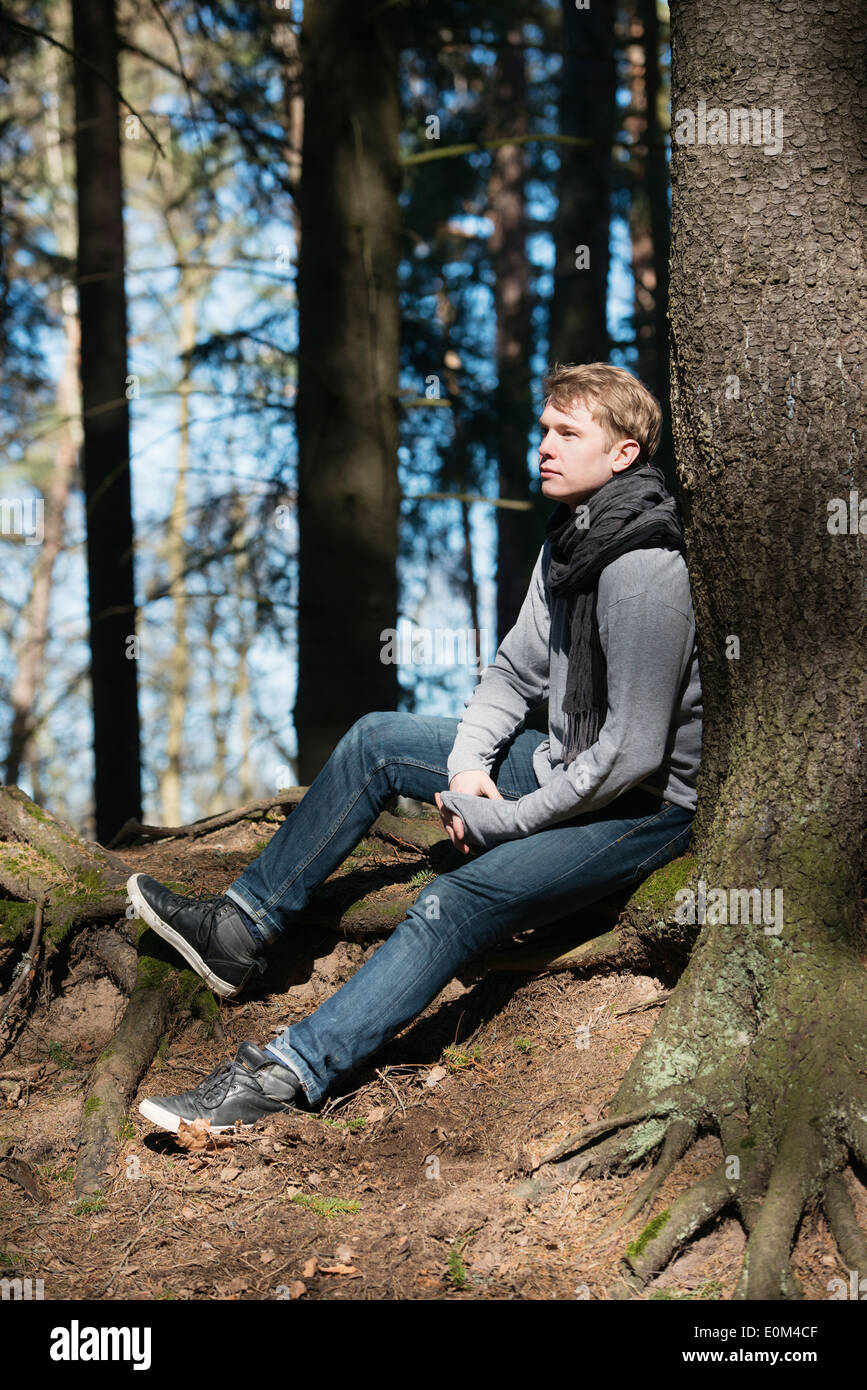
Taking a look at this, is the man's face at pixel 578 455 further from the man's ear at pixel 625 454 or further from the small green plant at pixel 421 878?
the small green plant at pixel 421 878

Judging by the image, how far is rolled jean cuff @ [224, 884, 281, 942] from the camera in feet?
12.0

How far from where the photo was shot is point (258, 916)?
3.64 m

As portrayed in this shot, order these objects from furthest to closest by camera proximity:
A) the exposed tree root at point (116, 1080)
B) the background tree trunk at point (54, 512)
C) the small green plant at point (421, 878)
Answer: the background tree trunk at point (54, 512) < the small green plant at point (421, 878) < the exposed tree root at point (116, 1080)

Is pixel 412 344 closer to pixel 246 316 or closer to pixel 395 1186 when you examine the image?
pixel 246 316

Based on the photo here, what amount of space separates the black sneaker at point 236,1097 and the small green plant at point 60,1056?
0.80m

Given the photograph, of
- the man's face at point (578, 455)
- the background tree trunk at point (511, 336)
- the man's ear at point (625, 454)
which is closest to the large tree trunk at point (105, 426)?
the background tree trunk at point (511, 336)

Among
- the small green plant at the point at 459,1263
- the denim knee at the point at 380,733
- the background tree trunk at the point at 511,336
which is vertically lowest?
the small green plant at the point at 459,1263

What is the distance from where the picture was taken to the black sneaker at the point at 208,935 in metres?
3.64

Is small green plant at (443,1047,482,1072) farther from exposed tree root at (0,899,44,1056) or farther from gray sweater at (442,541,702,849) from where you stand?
exposed tree root at (0,899,44,1056)

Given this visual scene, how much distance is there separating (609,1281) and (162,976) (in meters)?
1.96

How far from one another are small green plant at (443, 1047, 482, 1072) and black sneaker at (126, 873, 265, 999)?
29.0 inches

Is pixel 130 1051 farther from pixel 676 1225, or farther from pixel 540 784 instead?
pixel 676 1225

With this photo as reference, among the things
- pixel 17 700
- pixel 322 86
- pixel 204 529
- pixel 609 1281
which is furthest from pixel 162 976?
pixel 17 700

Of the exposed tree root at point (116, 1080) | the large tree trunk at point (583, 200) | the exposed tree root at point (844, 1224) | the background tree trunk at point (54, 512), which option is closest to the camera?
the exposed tree root at point (844, 1224)
